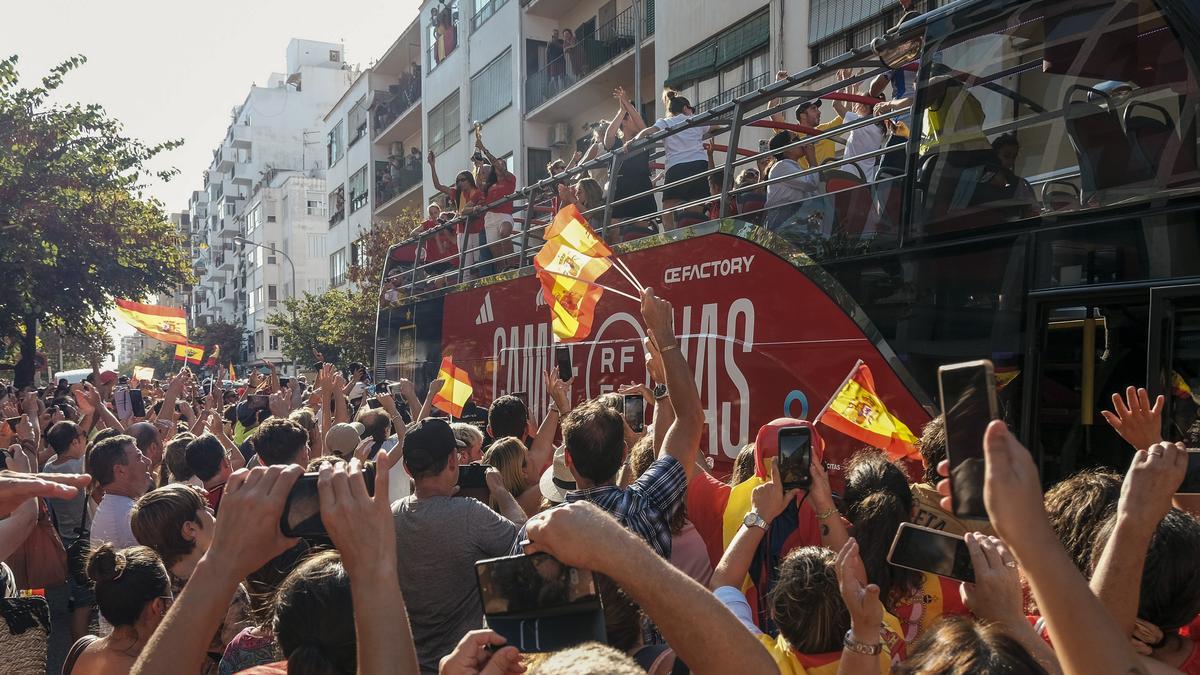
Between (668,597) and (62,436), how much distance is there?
18.6ft

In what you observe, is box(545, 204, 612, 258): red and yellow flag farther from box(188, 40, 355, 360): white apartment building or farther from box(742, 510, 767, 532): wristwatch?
box(188, 40, 355, 360): white apartment building

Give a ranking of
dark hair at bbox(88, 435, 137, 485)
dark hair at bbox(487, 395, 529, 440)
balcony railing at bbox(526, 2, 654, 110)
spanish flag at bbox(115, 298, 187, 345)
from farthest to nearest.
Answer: balcony railing at bbox(526, 2, 654, 110), spanish flag at bbox(115, 298, 187, 345), dark hair at bbox(487, 395, 529, 440), dark hair at bbox(88, 435, 137, 485)

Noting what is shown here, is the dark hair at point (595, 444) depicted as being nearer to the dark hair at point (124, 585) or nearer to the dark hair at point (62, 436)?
the dark hair at point (124, 585)

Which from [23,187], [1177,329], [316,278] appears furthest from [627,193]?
[316,278]

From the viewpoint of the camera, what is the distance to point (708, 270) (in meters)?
6.59

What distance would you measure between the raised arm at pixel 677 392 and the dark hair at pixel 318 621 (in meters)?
1.57

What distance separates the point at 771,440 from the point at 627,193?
5497 millimetres

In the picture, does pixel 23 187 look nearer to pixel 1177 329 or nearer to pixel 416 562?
pixel 416 562

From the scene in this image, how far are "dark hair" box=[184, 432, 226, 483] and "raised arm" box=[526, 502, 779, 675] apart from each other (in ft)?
11.8

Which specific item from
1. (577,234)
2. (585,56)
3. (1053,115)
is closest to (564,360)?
(577,234)

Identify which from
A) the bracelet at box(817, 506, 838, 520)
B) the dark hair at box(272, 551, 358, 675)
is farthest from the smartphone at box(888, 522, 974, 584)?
the dark hair at box(272, 551, 358, 675)

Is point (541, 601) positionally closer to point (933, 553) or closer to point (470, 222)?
point (933, 553)

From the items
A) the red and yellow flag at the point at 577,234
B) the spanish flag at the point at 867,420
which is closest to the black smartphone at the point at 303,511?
the spanish flag at the point at 867,420

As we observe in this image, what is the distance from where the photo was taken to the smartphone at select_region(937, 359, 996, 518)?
1528 millimetres
